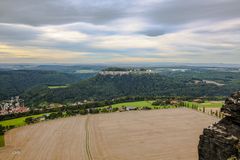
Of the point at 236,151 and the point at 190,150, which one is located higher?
the point at 236,151

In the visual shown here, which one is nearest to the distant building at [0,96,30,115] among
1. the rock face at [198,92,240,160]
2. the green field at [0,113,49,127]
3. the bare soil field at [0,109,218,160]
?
the green field at [0,113,49,127]

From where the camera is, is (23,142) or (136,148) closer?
(136,148)

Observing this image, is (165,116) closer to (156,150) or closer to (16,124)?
(156,150)

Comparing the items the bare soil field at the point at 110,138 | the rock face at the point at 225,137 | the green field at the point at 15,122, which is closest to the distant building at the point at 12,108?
the green field at the point at 15,122

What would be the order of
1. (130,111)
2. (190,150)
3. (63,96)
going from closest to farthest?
1. (190,150)
2. (130,111)
3. (63,96)

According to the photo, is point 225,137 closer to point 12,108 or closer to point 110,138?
point 110,138

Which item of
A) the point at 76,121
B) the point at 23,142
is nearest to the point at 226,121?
the point at 23,142
